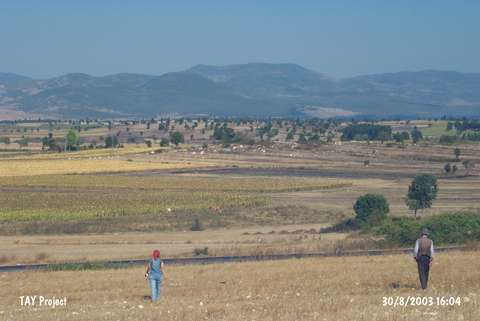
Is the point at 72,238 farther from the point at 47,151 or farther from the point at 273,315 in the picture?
the point at 47,151

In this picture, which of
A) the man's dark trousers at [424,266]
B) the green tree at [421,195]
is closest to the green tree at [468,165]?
the green tree at [421,195]

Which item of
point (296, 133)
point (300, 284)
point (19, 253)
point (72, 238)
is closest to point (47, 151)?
point (296, 133)

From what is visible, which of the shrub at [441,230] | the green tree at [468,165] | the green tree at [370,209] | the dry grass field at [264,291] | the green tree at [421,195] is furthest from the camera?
the green tree at [468,165]

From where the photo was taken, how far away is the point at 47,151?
133 m

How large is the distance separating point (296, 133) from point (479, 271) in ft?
523

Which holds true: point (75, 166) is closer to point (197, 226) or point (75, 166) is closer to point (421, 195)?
point (197, 226)

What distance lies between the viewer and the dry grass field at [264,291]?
1566cm

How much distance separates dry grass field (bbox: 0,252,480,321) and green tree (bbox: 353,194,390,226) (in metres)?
21.8

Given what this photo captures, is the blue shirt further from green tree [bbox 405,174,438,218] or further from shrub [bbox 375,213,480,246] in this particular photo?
green tree [bbox 405,174,438,218]

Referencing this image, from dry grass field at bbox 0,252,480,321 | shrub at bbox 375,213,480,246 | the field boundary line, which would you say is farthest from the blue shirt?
shrub at bbox 375,213,480,246

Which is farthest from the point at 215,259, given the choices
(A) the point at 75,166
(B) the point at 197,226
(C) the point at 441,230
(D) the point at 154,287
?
(A) the point at 75,166

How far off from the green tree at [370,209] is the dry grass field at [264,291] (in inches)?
858

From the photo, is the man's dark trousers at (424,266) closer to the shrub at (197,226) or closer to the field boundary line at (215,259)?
the field boundary line at (215,259)

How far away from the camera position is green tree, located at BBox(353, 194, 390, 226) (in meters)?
47.7
